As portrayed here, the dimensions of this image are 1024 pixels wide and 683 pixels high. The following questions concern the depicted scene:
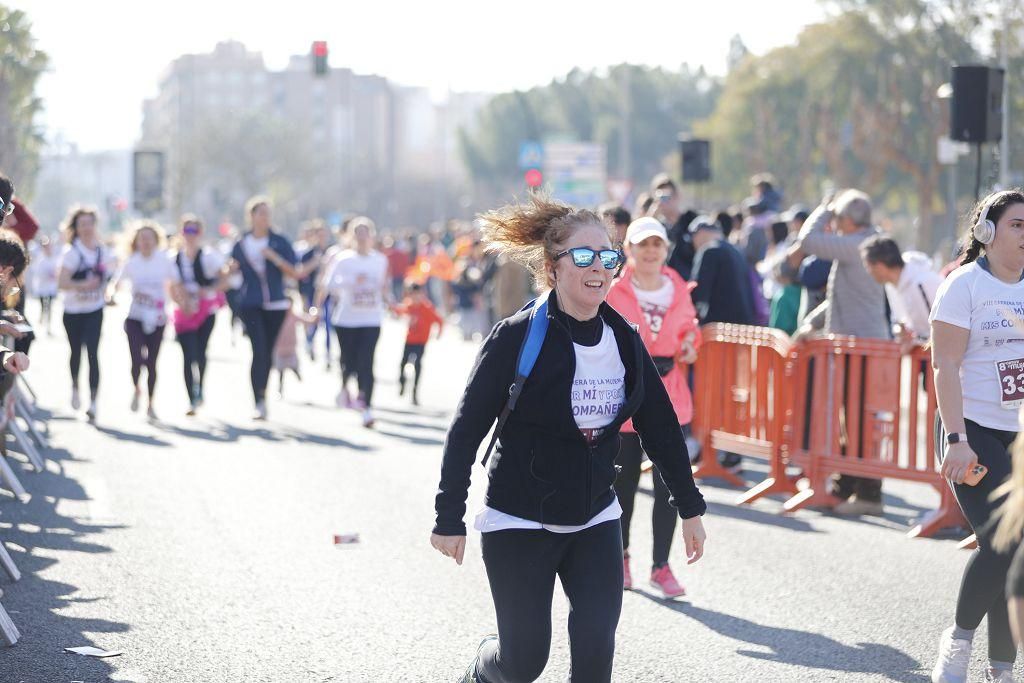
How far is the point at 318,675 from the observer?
617 cm

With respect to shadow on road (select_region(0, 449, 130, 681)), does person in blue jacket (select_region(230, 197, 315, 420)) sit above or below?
above

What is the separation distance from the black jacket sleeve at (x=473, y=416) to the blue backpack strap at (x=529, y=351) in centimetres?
3

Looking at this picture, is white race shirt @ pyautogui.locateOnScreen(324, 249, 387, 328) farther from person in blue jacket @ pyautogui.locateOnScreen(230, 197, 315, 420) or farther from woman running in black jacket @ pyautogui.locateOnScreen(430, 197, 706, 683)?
woman running in black jacket @ pyautogui.locateOnScreen(430, 197, 706, 683)

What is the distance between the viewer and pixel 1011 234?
5637 mm

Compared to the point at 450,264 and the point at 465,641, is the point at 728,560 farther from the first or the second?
the point at 450,264

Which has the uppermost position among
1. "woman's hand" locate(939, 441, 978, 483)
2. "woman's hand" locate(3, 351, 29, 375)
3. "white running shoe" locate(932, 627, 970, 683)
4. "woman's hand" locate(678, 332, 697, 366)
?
"woman's hand" locate(678, 332, 697, 366)

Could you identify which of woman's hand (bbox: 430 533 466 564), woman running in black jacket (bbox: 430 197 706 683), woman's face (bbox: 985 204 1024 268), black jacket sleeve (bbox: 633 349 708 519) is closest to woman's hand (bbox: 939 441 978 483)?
woman's face (bbox: 985 204 1024 268)

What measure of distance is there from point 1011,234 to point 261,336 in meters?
10.4

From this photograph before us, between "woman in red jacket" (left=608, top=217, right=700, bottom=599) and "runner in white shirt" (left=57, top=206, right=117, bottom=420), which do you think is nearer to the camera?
"woman in red jacket" (left=608, top=217, right=700, bottom=599)

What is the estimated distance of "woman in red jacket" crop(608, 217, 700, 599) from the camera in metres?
7.65

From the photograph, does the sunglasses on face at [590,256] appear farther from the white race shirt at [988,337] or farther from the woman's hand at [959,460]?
the woman's hand at [959,460]

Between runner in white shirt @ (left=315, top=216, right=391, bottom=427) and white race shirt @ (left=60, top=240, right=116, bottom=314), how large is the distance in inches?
79.2

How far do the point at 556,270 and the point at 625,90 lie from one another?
44960 millimetres

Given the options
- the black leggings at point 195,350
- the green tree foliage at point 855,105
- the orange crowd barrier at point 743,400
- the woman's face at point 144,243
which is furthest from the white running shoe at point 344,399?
the green tree foliage at point 855,105
